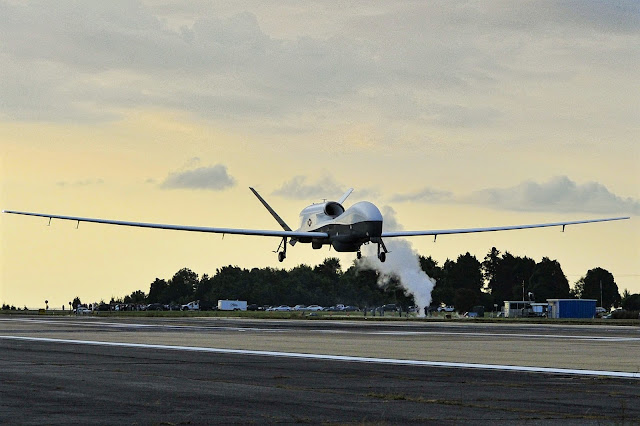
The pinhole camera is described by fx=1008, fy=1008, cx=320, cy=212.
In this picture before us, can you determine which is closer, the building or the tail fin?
the tail fin

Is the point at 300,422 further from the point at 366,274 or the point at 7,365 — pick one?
the point at 366,274

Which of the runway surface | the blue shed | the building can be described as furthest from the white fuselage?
the building

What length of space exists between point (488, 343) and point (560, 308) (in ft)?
335

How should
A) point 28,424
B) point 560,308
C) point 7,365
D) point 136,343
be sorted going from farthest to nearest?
1. point 560,308
2. point 136,343
3. point 7,365
4. point 28,424

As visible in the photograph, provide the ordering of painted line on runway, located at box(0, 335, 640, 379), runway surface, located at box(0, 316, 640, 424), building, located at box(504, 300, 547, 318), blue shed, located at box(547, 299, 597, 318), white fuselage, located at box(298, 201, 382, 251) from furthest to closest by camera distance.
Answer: building, located at box(504, 300, 547, 318) < blue shed, located at box(547, 299, 597, 318) < white fuselage, located at box(298, 201, 382, 251) < painted line on runway, located at box(0, 335, 640, 379) < runway surface, located at box(0, 316, 640, 424)

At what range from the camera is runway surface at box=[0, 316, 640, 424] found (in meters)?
15.8

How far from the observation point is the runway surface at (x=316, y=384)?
621 inches

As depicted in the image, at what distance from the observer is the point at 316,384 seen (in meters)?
21.0

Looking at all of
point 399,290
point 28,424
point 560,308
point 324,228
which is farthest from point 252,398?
point 399,290

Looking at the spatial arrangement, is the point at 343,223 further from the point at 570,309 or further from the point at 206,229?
the point at 570,309

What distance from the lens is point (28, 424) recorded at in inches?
564

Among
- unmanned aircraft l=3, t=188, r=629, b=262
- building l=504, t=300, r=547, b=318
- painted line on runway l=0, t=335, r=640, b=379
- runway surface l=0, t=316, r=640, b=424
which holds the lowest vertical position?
runway surface l=0, t=316, r=640, b=424

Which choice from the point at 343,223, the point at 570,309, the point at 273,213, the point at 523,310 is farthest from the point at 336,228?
the point at 523,310

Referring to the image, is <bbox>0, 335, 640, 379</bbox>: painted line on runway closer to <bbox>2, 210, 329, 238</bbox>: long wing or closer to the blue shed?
<bbox>2, 210, 329, 238</bbox>: long wing
